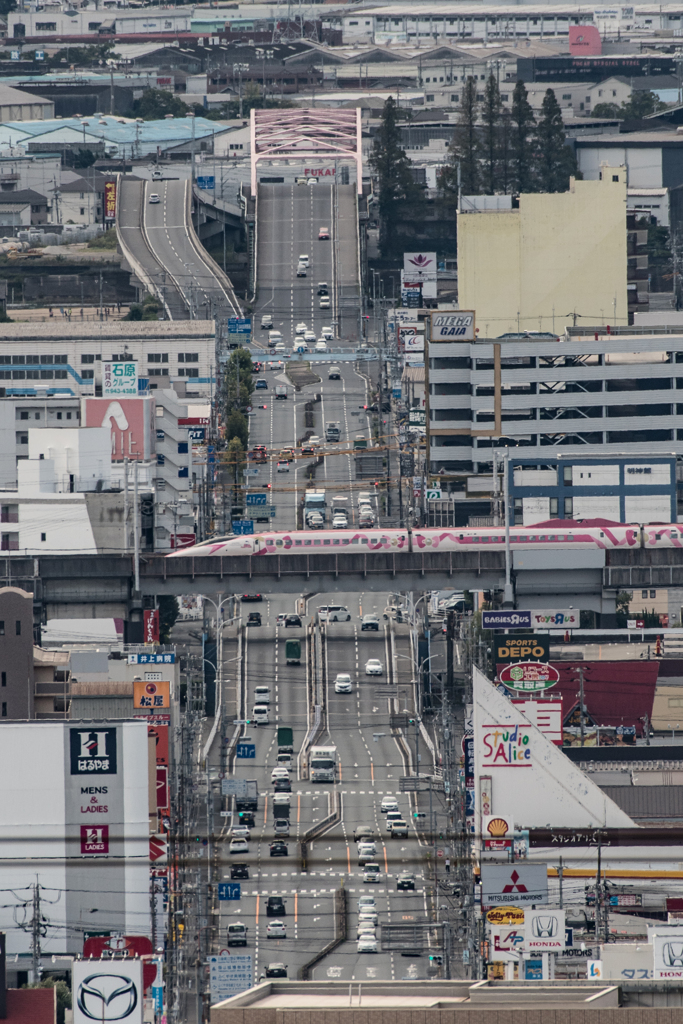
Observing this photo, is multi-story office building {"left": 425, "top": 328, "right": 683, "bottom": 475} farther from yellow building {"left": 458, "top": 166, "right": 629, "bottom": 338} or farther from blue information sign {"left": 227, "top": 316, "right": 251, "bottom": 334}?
blue information sign {"left": 227, "top": 316, "right": 251, "bottom": 334}

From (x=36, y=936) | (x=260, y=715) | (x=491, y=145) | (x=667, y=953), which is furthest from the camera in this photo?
(x=491, y=145)

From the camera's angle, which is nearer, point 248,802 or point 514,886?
point 514,886

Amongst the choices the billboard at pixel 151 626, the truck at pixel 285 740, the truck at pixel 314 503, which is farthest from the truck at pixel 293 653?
the truck at pixel 314 503

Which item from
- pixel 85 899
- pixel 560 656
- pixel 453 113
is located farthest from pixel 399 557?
pixel 453 113

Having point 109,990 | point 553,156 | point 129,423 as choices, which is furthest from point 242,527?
point 553,156

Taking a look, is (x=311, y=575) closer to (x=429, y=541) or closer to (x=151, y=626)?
(x=429, y=541)

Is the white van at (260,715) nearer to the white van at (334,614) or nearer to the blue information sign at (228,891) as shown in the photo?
the white van at (334,614)
